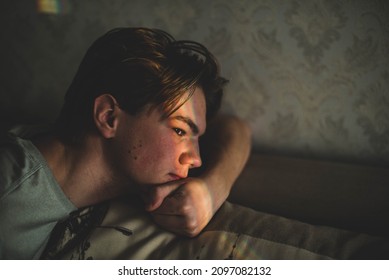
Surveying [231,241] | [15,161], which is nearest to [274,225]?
[231,241]

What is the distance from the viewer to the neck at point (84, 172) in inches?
34.4

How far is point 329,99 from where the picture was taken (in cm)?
100

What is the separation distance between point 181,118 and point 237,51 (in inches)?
15.4

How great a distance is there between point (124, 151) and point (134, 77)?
20cm

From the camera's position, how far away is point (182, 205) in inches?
29.3

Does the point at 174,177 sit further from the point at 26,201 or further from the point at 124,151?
the point at 26,201

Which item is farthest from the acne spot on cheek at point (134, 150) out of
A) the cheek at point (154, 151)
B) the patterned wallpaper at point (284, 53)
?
the patterned wallpaper at point (284, 53)

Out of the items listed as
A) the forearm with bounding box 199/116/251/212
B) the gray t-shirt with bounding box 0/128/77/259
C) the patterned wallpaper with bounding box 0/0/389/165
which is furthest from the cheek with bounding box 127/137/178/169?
the patterned wallpaper with bounding box 0/0/389/165

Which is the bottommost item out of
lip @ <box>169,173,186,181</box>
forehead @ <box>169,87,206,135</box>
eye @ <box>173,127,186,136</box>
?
lip @ <box>169,173,186,181</box>

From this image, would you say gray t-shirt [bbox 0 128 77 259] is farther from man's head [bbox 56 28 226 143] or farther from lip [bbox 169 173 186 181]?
lip [bbox 169 173 186 181]

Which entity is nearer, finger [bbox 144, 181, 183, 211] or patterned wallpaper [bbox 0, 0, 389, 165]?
finger [bbox 144, 181, 183, 211]

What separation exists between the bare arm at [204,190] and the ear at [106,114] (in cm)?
21

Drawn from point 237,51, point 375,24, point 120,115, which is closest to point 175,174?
point 120,115

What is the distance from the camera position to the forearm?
84 centimetres
